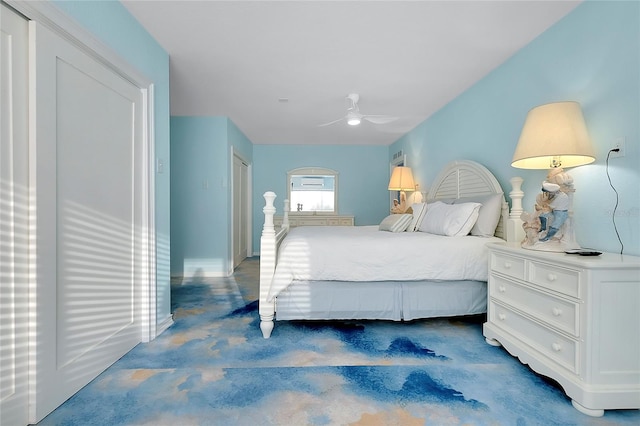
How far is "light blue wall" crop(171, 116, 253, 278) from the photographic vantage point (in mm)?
4414

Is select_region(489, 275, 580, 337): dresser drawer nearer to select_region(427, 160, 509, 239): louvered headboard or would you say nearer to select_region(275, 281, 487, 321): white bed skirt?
select_region(275, 281, 487, 321): white bed skirt

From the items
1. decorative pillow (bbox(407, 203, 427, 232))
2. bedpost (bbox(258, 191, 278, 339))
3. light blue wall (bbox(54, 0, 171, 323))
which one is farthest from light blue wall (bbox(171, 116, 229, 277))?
decorative pillow (bbox(407, 203, 427, 232))

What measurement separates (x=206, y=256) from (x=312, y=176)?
9.56 feet

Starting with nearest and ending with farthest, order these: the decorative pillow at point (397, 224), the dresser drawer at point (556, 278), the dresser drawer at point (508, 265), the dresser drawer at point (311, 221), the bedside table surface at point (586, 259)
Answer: the bedside table surface at point (586, 259) < the dresser drawer at point (556, 278) < the dresser drawer at point (508, 265) < the decorative pillow at point (397, 224) < the dresser drawer at point (311, 221)

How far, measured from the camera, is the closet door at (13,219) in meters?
1.28

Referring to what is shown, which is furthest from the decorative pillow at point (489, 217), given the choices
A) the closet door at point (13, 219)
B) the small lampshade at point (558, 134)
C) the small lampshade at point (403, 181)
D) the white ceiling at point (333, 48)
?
the closet door at point (13, 219)

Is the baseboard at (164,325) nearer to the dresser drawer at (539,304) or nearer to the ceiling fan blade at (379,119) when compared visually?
the dresser drawer at (539,304)

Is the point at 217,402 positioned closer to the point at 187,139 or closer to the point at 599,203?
the point at 599,203

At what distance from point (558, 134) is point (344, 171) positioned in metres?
4.80

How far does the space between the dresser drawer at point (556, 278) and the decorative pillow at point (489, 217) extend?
886mm

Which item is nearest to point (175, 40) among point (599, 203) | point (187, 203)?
point (187, 203)

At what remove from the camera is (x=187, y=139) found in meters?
4.43

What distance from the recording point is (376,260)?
2.35m

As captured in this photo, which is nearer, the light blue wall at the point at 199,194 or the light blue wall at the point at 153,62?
the light blue wall at the point at 153,62
